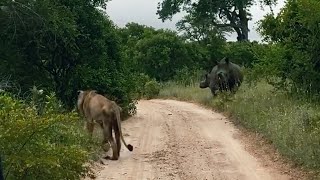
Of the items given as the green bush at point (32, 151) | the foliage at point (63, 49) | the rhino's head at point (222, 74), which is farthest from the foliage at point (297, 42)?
the green bush at point (32, 151)

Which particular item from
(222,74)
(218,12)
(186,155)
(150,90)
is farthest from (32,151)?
(218,12)

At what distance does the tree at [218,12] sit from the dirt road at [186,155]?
29.4 metres

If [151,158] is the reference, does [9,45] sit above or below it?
above

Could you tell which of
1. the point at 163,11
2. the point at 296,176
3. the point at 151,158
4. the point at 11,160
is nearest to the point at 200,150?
the point at 151,158

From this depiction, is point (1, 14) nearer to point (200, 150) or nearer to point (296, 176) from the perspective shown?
point (200, 150)

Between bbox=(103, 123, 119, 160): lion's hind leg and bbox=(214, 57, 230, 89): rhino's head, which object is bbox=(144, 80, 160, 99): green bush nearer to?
bbox=(214, 57, 230, 89): rhino's head

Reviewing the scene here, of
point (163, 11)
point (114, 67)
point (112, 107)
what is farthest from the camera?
point (163, 11)

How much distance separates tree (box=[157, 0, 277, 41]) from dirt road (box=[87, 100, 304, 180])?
1158 inches

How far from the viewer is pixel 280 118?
1371 centimetres

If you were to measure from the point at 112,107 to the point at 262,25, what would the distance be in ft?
28.2

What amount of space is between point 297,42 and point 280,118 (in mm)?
4500

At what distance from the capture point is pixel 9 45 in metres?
16.9

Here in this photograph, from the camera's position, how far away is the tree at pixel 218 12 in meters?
46.8

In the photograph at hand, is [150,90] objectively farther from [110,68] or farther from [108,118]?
[108,118]
